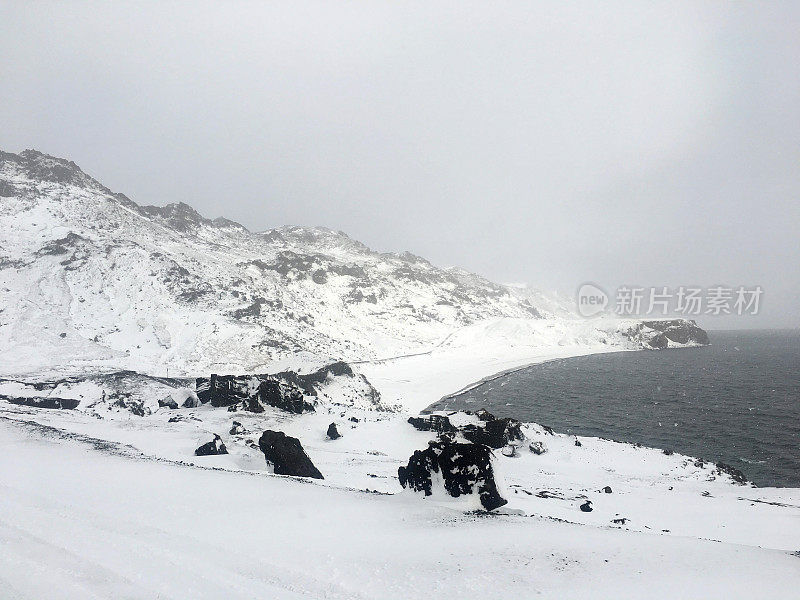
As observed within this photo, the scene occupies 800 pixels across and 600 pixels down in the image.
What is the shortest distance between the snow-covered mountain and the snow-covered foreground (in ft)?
131

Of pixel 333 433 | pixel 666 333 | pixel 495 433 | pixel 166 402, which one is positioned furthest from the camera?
pixel 666 333

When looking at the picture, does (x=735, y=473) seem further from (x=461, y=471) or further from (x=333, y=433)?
(x=333, y=433)

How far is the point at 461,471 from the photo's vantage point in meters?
13.8

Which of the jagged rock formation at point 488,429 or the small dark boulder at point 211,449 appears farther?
the jagged rock formation at point 488,429

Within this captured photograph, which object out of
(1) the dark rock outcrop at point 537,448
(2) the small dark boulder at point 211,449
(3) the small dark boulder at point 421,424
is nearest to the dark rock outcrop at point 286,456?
(2) the small dark boulder at point 211,449

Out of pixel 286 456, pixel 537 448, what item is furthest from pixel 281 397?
pixel 537 448

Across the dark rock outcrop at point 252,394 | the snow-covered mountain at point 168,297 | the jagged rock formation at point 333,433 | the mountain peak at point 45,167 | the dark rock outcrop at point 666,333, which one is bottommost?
the jagged rock formation at point 333,433

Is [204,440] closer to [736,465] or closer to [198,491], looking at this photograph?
[198,491]

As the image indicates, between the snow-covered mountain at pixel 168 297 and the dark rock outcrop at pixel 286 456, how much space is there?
35499 mm

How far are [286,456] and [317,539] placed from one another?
8.96m

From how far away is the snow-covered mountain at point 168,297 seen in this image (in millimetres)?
54969

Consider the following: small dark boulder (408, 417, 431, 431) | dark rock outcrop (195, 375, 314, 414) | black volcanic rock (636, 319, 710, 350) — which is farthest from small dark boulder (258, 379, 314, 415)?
black volcanic rock (636, 319, 710, 350)

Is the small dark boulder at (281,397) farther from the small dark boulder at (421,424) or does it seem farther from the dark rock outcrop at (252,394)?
the small dark boulder at (421,424)

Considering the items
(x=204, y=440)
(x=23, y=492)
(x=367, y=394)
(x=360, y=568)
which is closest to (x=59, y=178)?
(x=367, y=394)
